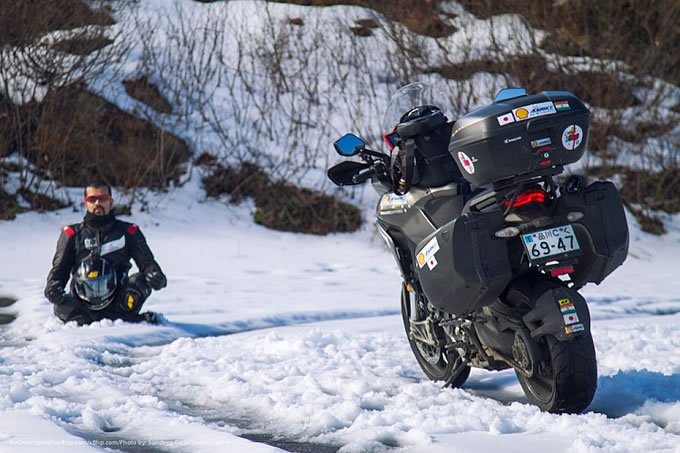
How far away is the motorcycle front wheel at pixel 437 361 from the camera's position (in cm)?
407

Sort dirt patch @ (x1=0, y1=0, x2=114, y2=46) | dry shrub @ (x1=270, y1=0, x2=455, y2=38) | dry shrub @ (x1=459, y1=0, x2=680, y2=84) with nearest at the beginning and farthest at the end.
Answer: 1. dirt patch @ (x1=0, y1=0, x2=114, y2=46)
2. dry shrub @ (x1=459, y1=0, x2=680, y2=84)
3. dry shrub @ (x1=270, y1=0, x2=455, y2=38)

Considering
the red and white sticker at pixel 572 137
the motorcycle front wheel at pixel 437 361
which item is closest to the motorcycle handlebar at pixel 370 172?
the motorcycle front wheel at pixel 437 361

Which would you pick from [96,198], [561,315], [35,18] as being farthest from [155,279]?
[35,18]

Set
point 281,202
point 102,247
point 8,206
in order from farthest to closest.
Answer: point 281,202 → point 8,206 → point 102,247

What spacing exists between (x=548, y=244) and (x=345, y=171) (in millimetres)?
1576

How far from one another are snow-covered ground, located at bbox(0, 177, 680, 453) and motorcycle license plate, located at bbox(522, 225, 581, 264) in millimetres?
657

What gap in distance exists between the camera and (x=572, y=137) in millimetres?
3178

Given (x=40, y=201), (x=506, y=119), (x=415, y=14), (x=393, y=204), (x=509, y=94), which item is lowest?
(x=40, y=201)

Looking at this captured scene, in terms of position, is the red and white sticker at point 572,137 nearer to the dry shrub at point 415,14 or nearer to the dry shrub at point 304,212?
the dry shrub at point 304,212

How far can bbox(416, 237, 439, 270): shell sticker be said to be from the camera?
3.44 m

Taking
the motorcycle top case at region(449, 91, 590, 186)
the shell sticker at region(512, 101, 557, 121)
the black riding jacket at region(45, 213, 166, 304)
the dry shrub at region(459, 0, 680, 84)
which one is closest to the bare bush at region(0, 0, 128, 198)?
the black riding jacket at region(45, 213, 166, 304)

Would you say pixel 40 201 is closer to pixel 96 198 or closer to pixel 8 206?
pixel 8 206

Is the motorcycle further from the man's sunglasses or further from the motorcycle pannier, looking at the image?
the man's sunglasses

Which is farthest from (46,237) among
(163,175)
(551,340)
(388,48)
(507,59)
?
(551,340)
